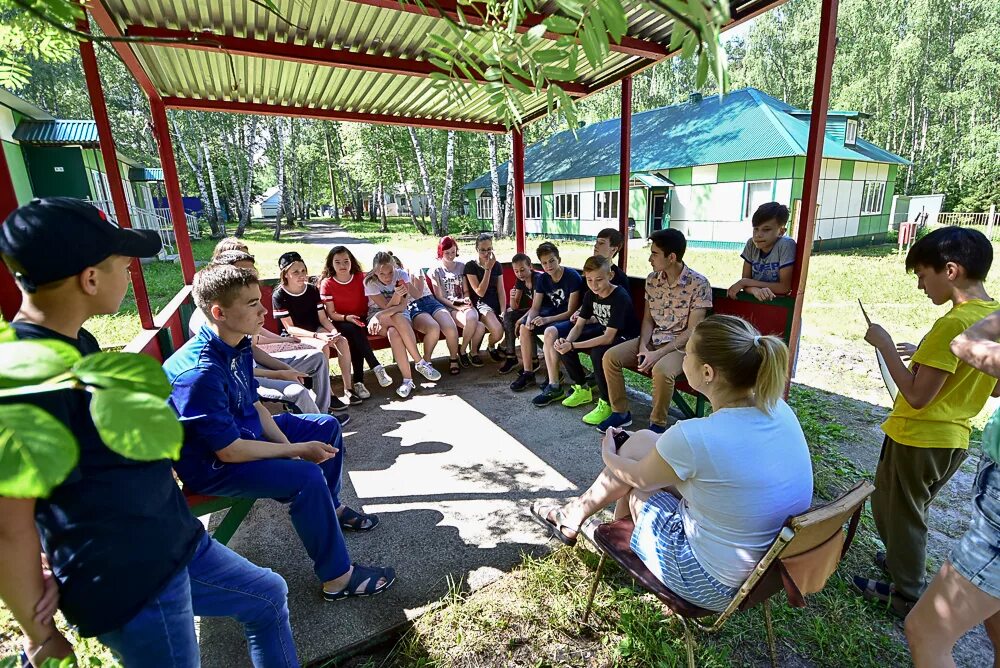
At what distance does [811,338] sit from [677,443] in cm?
628

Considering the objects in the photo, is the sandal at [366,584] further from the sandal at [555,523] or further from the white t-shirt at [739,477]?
the white t-shirt at [739,477]

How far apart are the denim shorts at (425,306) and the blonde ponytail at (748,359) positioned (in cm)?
399

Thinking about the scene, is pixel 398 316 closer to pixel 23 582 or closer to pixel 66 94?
pixel 23 582

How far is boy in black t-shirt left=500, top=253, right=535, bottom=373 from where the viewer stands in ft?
17.6

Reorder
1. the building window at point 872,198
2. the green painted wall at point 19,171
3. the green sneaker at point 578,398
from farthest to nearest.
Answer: the building window at point 872,198, the green painted wall at point 19,171, the green sneaker at point 578,398

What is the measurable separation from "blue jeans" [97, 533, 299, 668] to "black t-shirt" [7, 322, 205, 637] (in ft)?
0.24

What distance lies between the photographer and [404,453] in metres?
3.79

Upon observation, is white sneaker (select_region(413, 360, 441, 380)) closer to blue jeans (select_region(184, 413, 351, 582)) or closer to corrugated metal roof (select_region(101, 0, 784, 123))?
corrugated metal roof (select_region(101, 0, 784, 123))

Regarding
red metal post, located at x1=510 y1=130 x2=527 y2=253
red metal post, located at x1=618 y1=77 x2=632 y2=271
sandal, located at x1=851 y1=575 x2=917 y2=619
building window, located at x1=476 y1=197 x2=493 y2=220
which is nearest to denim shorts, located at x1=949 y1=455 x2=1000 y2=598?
sandal, located at x1=851 y1=575 x2=917 y2=619

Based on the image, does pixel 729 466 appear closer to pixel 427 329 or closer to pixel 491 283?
pixel 427 329

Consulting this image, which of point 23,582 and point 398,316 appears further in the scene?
point 398,316

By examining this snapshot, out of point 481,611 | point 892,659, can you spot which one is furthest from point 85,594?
point 892,659

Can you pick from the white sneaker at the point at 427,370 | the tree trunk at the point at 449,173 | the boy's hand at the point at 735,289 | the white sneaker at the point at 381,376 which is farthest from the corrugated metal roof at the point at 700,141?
the boy's hand at the point at 735,289

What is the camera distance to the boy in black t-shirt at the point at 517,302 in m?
5.36
